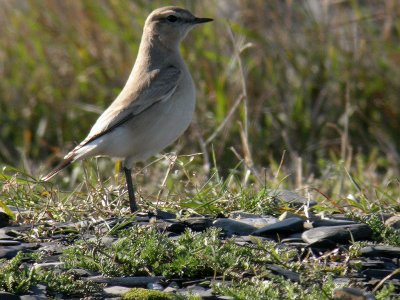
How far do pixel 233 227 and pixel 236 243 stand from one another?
0.43 meters

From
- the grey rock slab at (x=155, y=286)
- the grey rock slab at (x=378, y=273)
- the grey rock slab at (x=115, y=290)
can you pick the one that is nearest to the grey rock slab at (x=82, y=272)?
the grey rock slab at (x=115, y=290)

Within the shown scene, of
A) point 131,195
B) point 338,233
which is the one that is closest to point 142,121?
point 131,195

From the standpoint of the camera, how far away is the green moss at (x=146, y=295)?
166 inches

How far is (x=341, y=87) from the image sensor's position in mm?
9875

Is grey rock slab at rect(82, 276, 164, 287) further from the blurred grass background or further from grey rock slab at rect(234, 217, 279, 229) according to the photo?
the blurred grass background

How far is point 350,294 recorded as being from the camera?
409 centimetres

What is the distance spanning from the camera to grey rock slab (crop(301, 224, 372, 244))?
4.90 metres

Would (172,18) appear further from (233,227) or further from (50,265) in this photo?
(50,265)

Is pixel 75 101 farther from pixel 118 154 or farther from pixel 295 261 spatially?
pixel 295 261

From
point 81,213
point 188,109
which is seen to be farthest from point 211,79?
point 81,213

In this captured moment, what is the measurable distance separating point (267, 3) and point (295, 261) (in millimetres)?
5954

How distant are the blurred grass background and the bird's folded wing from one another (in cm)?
244

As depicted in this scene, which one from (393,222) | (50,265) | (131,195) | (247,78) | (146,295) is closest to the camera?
(146,295)

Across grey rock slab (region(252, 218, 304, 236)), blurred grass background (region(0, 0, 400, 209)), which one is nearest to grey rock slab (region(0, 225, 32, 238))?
grey rock slab (region(252, 218, 304, 236))
